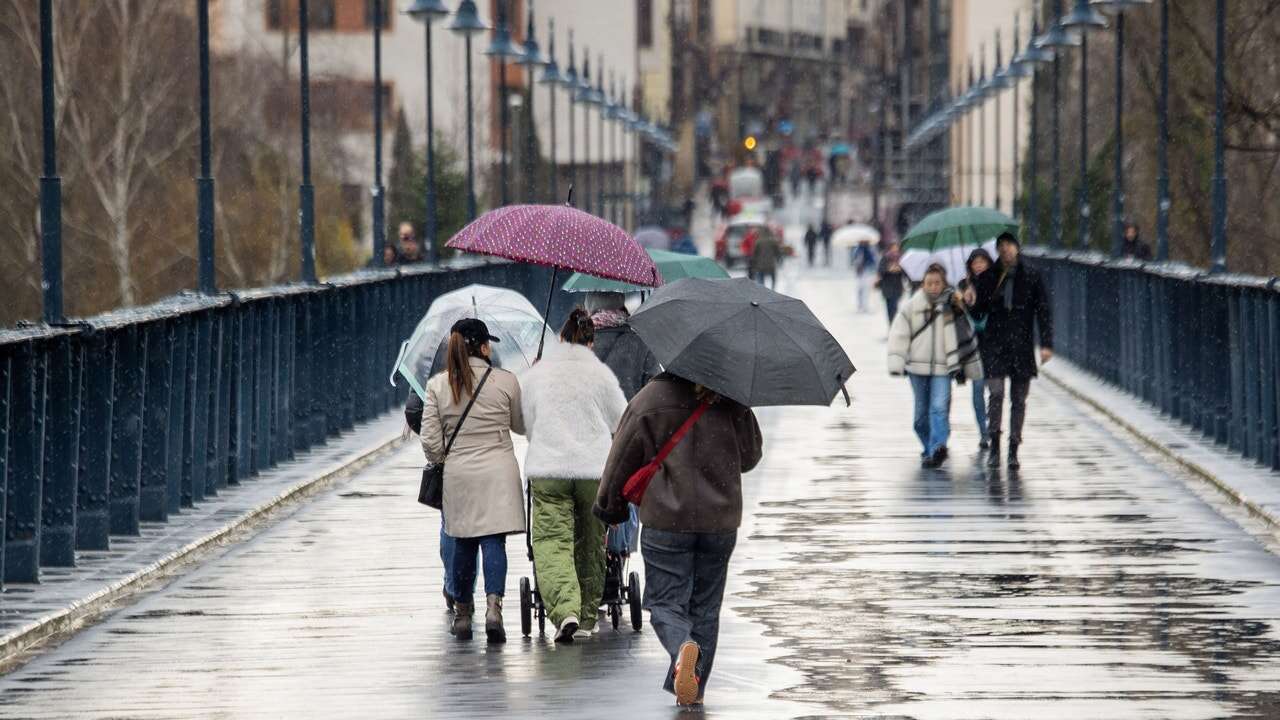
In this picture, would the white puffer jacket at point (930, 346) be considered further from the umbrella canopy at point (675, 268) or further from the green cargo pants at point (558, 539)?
the green cargo pants at point (558, 539)

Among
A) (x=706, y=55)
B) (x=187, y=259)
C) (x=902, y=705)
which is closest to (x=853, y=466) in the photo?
(x=902, y=705)

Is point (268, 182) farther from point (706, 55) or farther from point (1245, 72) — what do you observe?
point (706, 55)

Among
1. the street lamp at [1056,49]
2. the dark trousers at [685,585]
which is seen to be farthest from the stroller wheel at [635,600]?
the street lamp at [1056,49]

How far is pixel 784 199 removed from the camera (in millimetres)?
170250

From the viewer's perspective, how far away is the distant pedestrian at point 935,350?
21.7 meters

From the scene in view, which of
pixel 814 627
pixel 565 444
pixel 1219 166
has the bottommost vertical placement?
pixel 814 627

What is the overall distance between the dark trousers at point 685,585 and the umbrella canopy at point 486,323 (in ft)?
9.47

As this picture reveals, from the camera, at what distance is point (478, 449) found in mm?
12773

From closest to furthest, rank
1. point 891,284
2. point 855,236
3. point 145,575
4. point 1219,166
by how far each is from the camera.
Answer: point 145,575 → point 1219,166 → point 891,284 → point 855,236

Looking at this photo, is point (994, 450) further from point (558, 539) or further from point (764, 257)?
point (764, 257)

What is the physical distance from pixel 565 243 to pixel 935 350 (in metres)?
9.23

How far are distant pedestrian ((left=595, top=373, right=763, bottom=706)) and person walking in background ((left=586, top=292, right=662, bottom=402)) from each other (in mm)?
2779

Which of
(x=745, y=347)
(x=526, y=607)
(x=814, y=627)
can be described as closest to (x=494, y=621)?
(x=526, y=607)

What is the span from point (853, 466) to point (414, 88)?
75.6 meters
